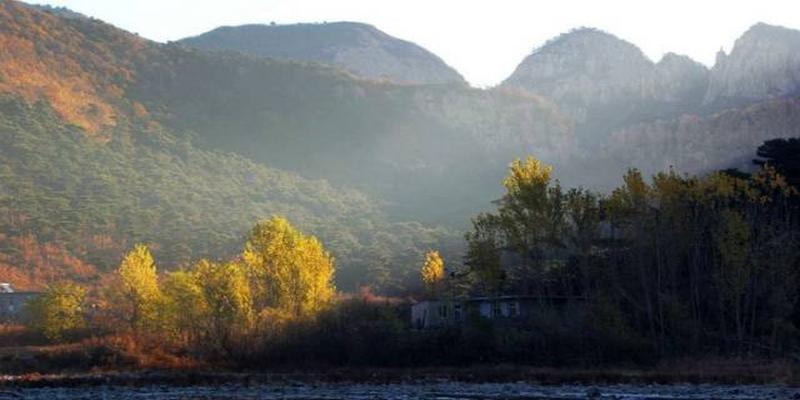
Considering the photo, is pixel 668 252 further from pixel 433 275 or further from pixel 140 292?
pixel 140 292

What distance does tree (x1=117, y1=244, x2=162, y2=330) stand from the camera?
224 ft

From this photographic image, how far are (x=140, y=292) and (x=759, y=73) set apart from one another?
497ft

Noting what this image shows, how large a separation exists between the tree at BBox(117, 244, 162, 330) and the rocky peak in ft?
445

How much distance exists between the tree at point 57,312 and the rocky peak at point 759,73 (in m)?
140

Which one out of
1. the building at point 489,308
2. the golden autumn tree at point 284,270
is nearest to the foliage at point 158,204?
the building at point 489,308

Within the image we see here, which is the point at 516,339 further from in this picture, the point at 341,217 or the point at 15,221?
the point at 341,217

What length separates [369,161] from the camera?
17325 cm

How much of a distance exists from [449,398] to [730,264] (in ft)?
82.4

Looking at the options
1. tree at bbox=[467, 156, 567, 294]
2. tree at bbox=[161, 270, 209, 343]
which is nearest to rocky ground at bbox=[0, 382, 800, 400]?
tree at bbox=[467, 156, 567, 294]

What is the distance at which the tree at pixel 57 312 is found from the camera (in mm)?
69125

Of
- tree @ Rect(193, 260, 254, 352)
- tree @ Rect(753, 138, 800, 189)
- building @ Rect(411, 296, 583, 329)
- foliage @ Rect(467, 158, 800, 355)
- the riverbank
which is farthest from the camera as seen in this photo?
tree @ Rect(193, 260, 254, 352)

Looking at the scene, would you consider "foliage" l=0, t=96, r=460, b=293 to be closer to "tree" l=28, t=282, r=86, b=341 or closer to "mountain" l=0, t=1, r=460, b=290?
"mountain" l=0, t=1, r=460, b=290

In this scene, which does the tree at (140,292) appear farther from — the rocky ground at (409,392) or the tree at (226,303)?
the rocky ground at (409,392)

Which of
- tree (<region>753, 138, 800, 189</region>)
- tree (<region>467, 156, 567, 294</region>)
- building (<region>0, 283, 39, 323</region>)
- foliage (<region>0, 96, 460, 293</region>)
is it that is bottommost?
building (<region>0, 283, 39, 323</region>)
